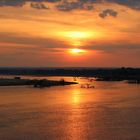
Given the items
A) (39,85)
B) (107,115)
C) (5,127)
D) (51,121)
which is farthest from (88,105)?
(39,85)

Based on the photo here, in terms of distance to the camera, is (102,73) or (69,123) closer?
(69,123)

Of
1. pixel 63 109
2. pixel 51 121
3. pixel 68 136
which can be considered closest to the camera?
pixel 68 136

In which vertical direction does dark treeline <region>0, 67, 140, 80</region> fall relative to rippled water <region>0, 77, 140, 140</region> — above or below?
above

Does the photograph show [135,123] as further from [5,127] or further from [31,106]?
[31,106]

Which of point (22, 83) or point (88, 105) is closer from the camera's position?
point (88, 105)

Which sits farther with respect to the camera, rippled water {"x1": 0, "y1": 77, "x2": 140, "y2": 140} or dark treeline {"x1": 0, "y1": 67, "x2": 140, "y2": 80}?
dark treeline {"x1": 0, "y1": 67, "x2": 140, "y2": 80}

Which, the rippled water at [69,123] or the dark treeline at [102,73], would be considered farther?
the dark treeline at [102,73]

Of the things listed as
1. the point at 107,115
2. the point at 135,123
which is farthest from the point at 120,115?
the point at 135,123

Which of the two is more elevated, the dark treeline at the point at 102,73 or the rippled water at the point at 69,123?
the dark treeline at the point at 102,73

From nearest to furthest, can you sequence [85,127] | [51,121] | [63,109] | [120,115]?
[85,127]
[51,121]
[120,115]
[63,109]

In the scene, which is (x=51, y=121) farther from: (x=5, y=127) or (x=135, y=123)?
(x=135, y=123)
